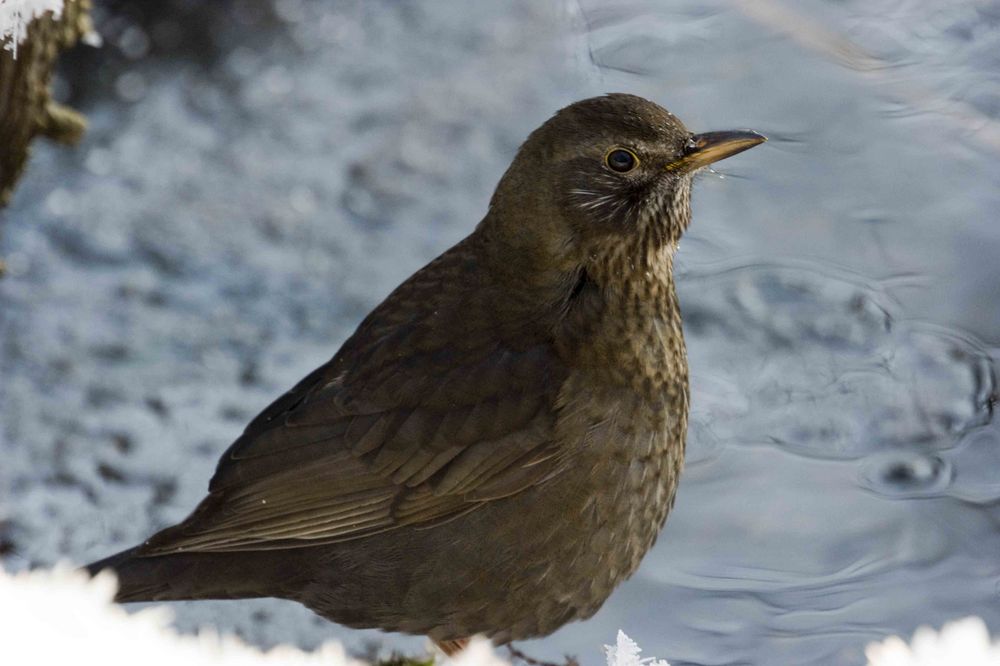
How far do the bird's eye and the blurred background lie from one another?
1.40 ft

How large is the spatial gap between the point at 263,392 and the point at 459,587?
7.20 feet

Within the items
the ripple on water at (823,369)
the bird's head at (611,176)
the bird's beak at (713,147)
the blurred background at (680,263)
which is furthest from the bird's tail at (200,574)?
the ripple on water at (823,369)

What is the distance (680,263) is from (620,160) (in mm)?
2626

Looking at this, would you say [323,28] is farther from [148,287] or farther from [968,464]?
[968,464]

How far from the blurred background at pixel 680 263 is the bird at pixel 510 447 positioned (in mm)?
499

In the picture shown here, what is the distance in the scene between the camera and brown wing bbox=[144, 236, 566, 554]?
3.96 meters

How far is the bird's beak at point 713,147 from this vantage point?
396 centimetres

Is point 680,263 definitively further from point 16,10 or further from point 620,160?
point 16,10

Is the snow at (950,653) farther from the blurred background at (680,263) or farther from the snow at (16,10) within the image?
the snow at (16,10)

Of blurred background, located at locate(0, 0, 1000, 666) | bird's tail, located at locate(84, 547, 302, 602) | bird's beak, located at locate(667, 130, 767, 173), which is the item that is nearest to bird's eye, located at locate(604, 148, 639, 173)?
bird's beak, located at locate(667, 130, 767, 173)

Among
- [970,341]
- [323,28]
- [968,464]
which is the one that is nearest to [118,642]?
[968,464]

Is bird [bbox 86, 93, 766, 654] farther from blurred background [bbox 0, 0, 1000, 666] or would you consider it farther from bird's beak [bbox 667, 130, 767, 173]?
blurred background [bbox 0, 0, 1000, 666]

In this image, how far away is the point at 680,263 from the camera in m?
6.57

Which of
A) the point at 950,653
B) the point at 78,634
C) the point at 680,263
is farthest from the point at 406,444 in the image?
the point at 680,263
